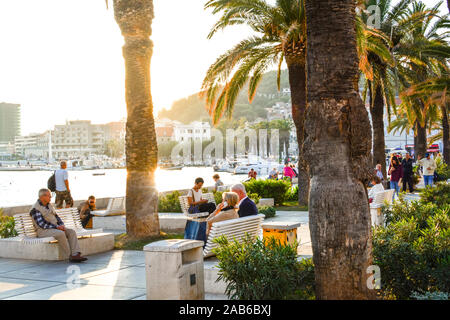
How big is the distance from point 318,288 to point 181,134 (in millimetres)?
173196

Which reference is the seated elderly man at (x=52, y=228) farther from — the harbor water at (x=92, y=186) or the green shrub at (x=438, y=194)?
the green shrub at (x=438, y=194)

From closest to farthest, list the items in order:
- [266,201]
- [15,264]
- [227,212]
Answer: [227,212] → [15,264] → [266,201]

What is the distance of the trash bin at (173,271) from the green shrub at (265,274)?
0.41 metres

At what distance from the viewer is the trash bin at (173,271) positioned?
523 cm

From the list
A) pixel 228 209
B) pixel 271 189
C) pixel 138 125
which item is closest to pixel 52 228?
pixel 138 125

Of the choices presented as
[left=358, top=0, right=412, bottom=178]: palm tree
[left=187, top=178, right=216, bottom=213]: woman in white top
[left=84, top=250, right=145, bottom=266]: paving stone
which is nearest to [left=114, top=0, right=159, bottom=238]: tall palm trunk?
[left=84, top=250, right=145, bottom=266]: paving stone

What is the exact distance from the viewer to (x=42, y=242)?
859 cm

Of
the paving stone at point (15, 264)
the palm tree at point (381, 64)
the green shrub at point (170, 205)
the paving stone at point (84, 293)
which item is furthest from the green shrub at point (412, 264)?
the palm tree at point (381, 64)

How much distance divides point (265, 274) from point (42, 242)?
5263 mm

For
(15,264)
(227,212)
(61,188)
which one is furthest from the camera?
(61,188)

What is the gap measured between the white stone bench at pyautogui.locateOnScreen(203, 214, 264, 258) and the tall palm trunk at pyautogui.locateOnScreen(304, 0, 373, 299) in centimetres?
193

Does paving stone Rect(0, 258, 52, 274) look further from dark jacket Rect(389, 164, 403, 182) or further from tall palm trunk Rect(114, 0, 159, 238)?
dark jacket Rect(389, 164, 403, 182)

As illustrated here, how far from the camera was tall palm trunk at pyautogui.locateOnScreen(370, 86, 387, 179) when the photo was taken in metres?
19.5

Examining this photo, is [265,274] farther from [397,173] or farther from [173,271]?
[397,173]
